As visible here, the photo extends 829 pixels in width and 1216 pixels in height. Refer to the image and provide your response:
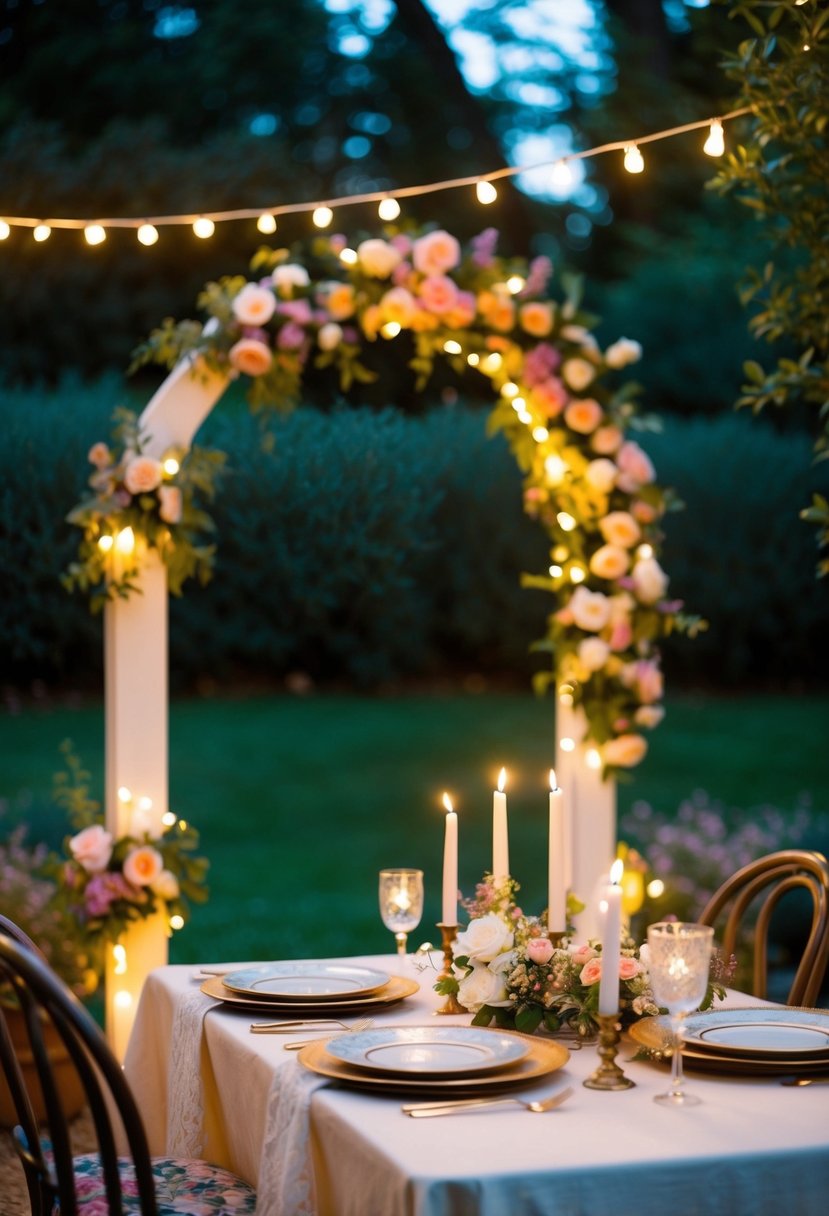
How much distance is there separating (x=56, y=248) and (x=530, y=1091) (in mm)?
4476

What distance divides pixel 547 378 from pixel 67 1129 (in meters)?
2.32

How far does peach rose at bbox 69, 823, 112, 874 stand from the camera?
3.42m

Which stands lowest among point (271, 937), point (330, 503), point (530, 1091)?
point (271, 937)

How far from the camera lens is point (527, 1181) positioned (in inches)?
56.9

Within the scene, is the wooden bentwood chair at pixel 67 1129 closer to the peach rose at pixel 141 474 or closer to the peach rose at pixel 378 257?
the peach rose at pixel 141 474

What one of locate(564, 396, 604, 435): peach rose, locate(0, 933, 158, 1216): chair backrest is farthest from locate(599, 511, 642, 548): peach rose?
locate(0, 933, 158, 1216): chair backrest

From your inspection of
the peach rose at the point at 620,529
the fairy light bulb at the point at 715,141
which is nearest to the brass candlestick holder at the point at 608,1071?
the fairy light bulb at the point at 715,141

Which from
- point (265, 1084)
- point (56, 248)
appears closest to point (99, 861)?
point (265, 1084)

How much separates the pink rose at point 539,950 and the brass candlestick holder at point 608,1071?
20cm

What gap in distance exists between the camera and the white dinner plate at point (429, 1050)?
1.72 metres

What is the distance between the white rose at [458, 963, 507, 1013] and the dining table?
95 millimetres

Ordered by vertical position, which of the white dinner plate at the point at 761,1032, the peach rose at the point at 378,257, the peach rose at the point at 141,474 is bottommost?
the white dinner plate at the point at 761,1032

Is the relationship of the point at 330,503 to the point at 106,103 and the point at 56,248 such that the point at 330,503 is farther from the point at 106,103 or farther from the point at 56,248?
the point at 106,103

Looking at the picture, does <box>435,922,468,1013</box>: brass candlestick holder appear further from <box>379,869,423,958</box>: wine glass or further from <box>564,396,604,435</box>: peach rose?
<box>564,396,604,435</box>: peach rose
